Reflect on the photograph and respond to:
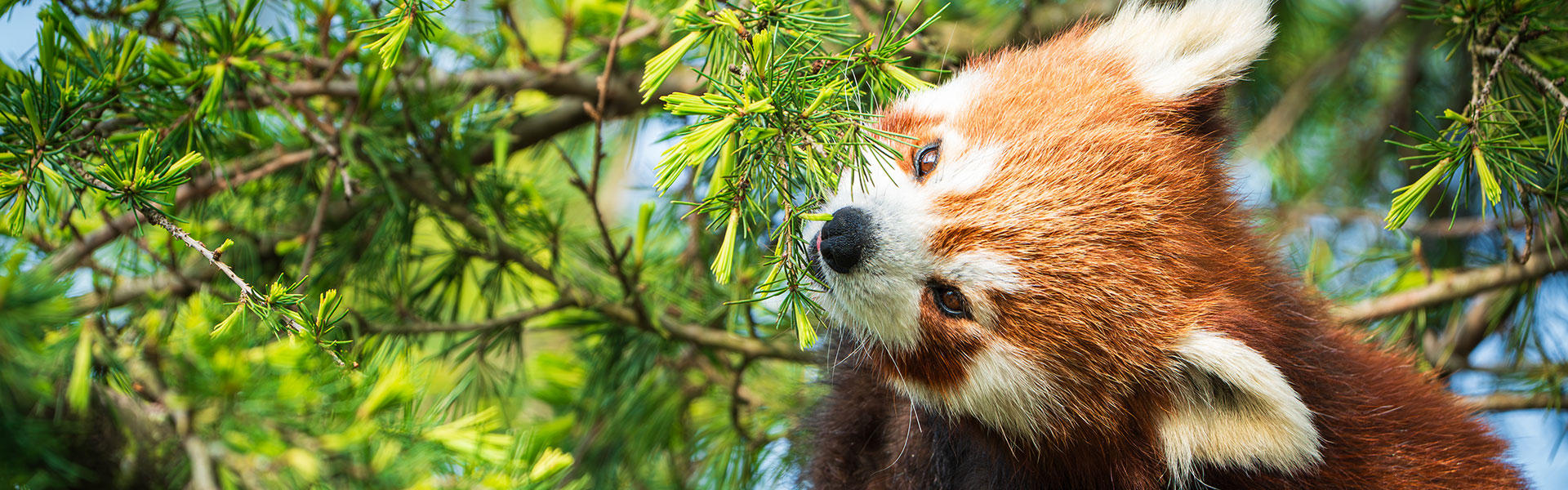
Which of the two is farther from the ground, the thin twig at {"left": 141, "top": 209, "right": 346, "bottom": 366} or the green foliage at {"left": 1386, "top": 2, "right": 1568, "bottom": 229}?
the green foliage at {"left": 1386, "top": 2, "right": 1568, "bottom": 229}

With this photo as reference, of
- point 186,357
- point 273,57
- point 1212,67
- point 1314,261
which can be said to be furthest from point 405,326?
point 1314,261

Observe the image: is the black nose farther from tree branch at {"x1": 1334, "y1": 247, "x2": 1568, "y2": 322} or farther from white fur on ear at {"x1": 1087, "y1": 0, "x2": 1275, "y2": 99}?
tree branch at {"x1": 1334, "y1": 247, "x2": 1568, "y2": 322}

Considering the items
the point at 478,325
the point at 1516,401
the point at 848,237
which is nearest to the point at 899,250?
the point at 848,237

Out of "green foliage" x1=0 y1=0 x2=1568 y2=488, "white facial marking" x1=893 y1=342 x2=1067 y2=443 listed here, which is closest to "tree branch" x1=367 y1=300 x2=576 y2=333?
"green foliage" x1=0 y1=0 x2=1568 y2=488

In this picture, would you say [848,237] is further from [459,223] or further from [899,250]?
[459,223]

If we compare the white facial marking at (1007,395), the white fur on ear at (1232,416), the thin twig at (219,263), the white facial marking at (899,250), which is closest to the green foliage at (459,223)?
the thin twig at (219,263)

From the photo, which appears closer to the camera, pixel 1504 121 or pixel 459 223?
pixel 1504 121

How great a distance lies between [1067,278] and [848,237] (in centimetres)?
45

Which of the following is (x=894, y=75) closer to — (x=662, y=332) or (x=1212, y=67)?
(x=1212, y=67)

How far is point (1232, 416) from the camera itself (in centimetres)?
180

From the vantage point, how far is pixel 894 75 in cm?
162

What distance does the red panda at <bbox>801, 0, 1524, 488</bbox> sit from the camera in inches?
68.6

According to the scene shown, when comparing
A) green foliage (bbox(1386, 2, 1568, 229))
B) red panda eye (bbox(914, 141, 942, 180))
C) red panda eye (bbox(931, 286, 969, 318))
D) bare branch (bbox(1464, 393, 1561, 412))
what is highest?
green foliage (bbox(1386, 2, 1568, 229))

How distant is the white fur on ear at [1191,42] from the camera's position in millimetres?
2006
